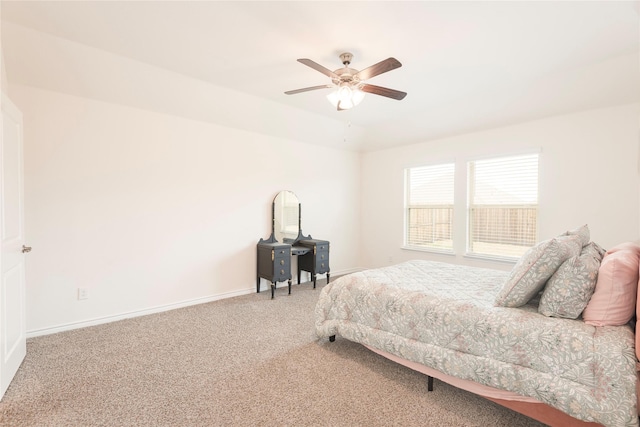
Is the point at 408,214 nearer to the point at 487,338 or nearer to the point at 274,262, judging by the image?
the point at 274,262

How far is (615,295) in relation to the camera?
1637 mm

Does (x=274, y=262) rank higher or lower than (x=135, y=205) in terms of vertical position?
lower

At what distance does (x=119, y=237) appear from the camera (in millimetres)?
3480

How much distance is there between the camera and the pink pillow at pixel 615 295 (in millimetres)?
1627

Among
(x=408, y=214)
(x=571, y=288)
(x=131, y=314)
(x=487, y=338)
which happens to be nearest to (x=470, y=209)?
(x=408, y=214)

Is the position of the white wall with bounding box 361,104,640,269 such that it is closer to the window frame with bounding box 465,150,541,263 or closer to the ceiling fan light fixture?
the window frame with bounding box 465,150,541,263

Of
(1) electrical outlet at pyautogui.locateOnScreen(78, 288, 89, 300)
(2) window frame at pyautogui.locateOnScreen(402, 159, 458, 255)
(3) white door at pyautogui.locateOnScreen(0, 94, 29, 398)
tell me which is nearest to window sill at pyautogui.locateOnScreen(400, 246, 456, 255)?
(2) window frame at pyautogui.locateOnScreen(402, 159, 458, 255)

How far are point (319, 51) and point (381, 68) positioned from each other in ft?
2.45

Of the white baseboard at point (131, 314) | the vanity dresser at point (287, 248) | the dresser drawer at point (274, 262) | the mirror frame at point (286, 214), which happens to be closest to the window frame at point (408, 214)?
the vanity dresser at point (287, 248)

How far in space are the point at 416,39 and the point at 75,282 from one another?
4.15 meters

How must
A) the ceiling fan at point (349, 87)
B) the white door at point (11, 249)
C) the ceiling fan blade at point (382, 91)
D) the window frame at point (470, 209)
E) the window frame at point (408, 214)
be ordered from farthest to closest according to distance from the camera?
the window frame at point (408, 214) < the window frame at point (470, 209) < the ceiling fan blade at point (382, 91) < the ceiling fan at point (349, 87) < the white door at point (11, 249)

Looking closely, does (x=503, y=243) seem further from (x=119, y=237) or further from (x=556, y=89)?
(x=119, y=237)

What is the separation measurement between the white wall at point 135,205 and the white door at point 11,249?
0.59m

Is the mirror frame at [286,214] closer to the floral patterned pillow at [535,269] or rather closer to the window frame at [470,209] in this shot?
the window frame at [470,209]
